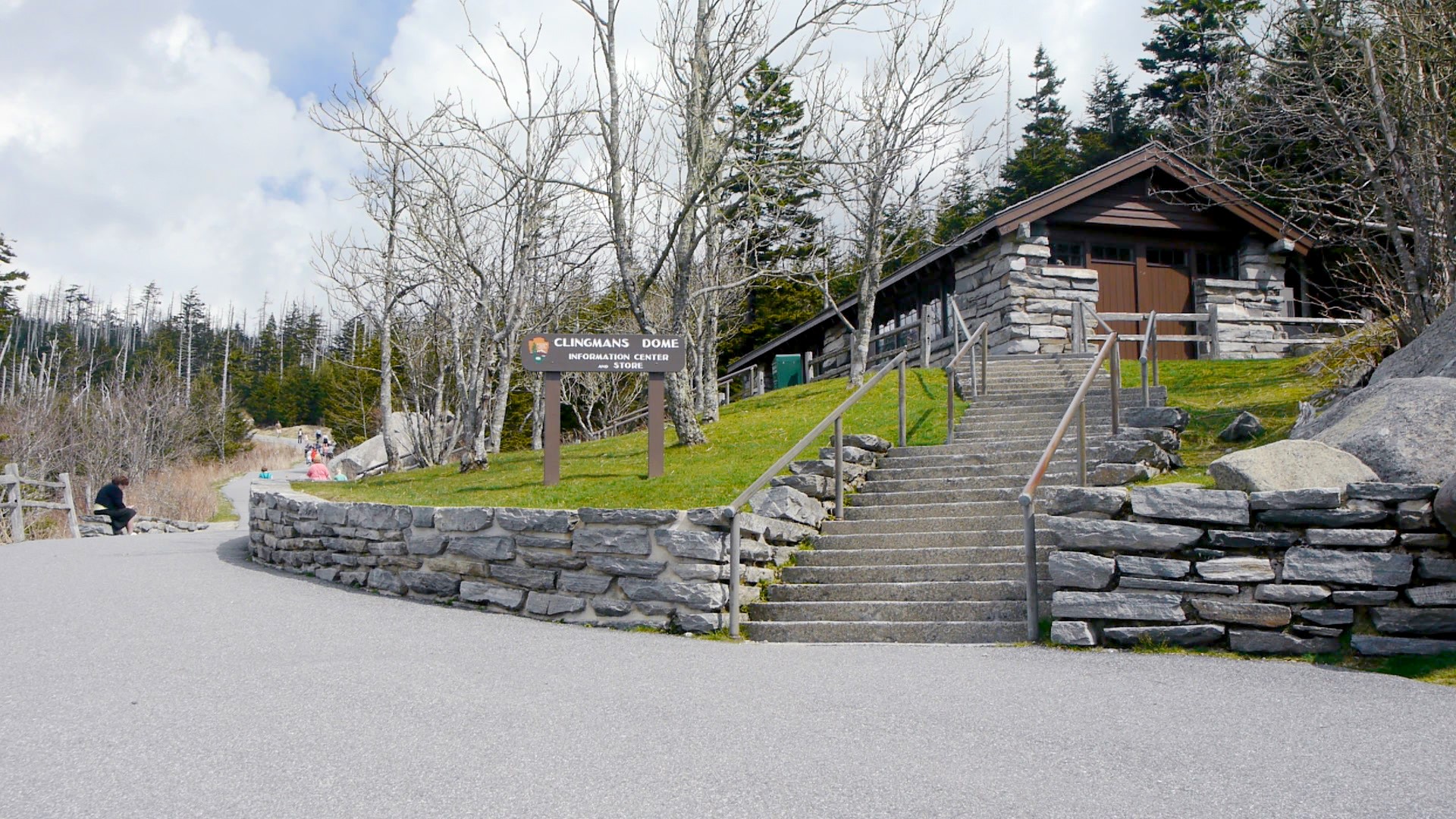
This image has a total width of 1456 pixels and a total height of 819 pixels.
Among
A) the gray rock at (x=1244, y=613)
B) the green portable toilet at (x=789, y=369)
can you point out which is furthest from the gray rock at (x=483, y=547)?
the green portable toilet at (x=789, y=369)

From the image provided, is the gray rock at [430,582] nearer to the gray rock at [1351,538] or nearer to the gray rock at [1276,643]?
the gray rock at [1276,643]

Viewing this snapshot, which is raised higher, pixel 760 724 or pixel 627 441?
pixel 627 441

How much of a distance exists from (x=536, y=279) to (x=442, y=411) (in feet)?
37.1

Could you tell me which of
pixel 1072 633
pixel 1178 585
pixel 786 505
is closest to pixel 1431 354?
pixel 1178 585

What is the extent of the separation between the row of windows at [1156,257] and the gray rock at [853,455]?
11196 mm

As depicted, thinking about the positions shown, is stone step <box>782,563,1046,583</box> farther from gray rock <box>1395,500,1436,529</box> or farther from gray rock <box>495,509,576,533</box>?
gray rock <box>1395,500,1436,529</box>

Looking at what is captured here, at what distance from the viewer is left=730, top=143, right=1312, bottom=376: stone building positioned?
63.2 feet

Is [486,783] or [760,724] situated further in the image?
[760,724]

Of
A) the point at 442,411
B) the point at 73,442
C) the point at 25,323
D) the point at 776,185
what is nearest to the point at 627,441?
the point at 776,185

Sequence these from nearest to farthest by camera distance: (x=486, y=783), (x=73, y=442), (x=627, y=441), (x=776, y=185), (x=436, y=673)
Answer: (x=486, y=783)
(x=436, y=673)
(x=776, y=185)
(x=627, y=441)
(x=73, y=442)

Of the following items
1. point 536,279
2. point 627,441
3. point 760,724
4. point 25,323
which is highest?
point 25,323

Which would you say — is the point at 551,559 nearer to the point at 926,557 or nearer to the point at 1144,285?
the point at 926,557

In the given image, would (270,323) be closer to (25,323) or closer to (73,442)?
(25,323)

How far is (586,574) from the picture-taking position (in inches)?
312
